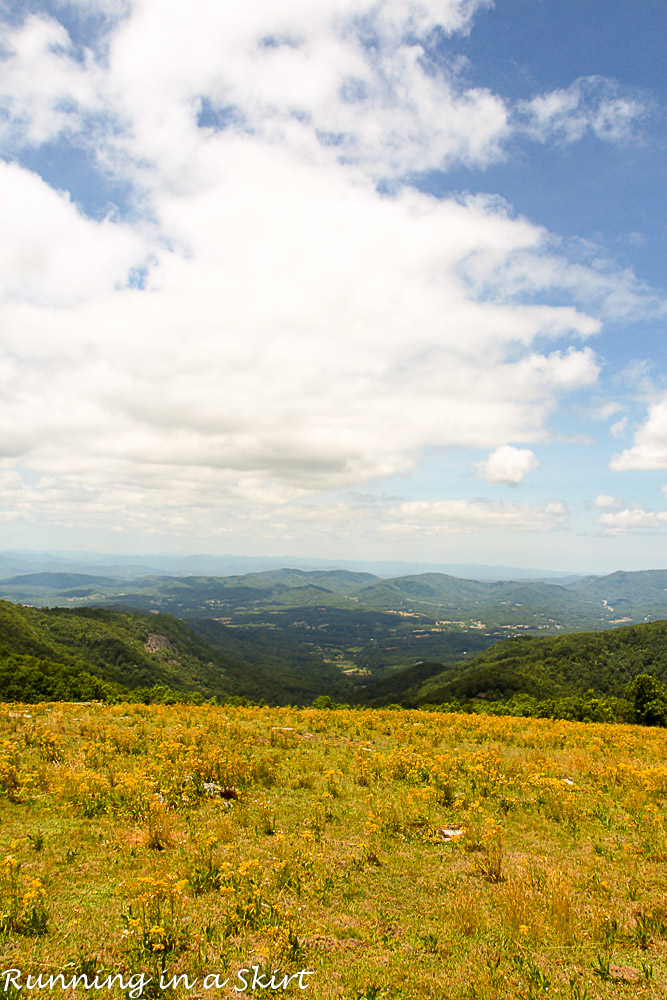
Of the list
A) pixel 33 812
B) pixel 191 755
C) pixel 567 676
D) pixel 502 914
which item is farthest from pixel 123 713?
pixel 567 676

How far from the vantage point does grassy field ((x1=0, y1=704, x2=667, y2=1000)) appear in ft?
19.4

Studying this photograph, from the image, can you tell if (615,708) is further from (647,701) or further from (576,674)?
(576,674)

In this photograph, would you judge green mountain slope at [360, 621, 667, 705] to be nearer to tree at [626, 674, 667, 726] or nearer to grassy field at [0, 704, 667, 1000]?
tree at [626, 674, 667, 726]

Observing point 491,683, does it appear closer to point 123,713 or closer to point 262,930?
point 123,713

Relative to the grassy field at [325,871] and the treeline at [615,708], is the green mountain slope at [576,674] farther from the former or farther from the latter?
the grassy field at [325,871]

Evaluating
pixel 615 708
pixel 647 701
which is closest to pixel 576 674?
pixel 615 708

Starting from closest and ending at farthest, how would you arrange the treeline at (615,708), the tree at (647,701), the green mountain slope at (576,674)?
the treeline at (615,708) < the tree at (647,701) < the green mountain slope at (576,674)

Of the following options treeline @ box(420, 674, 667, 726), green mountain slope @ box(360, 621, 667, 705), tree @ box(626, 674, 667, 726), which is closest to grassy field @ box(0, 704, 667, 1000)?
treeline @ box(420, 674, 667, 726)

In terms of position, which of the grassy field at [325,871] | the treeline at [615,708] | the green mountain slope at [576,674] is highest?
the grassy field at [325,871]

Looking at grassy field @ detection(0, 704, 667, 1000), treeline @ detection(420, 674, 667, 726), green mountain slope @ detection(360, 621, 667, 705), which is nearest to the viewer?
grassy field @ detection(0, 704, 667, 1000)

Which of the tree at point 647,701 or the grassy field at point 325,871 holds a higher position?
the grassy field at point 325,871

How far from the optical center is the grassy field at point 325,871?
5.91 meters

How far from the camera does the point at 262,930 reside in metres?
6.47

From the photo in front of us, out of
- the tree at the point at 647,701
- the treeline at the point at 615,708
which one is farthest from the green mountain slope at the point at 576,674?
the tree at the point at 647,701
